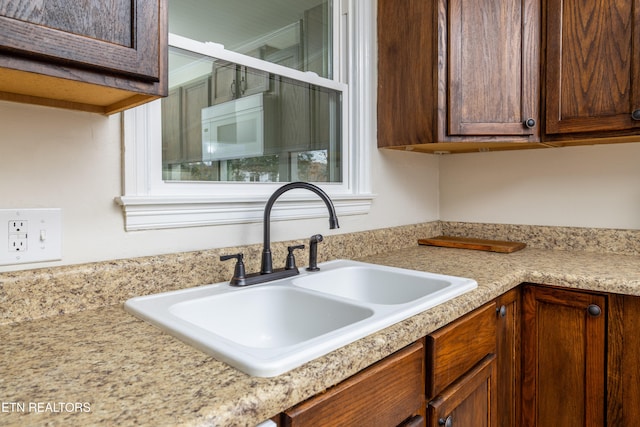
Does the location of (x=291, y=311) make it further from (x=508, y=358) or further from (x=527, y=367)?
(x=527, y=367)

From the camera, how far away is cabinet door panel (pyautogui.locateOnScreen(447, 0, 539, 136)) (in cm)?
155

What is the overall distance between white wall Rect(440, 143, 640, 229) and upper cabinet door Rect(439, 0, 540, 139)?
1.13 ft

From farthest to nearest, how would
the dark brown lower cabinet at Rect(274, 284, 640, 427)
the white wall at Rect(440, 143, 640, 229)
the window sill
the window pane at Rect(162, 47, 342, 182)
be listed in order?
the white wall at Rect(440, 143, 640, 229), the window pane at Rect(162, 47, 342, 182), the window sill, the dark brown lower cabinet at Rect(274, 284, 640, 427)

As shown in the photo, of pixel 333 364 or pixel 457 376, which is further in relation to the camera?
pixel 457 376

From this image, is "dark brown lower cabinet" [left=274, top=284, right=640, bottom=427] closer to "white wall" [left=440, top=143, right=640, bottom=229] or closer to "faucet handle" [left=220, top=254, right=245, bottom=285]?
"faucet handle" [left=220, top=254, right=245, bottom=285]

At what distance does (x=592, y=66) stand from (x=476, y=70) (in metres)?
0.38

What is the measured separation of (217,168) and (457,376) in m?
0.88

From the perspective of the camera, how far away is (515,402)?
1.38 meters

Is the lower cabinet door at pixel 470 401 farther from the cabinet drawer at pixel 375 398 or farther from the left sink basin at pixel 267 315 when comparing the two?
the left sink basin at pixel 267 315

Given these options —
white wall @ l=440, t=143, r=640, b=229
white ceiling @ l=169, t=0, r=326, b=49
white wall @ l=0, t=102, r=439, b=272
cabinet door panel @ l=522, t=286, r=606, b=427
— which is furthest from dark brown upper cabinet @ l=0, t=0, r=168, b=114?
white wall @ l=440, t=143, r=640, b=229

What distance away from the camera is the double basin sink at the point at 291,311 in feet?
2.17

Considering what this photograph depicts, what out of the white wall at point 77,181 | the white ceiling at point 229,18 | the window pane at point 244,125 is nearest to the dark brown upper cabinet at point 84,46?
the white wall at point 77,181

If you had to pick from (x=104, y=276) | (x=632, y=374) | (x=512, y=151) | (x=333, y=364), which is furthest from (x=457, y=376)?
(x=512, y=151)

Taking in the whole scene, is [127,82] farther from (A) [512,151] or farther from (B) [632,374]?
(A) [512,151]
